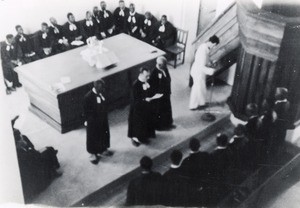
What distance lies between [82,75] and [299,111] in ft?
13.8

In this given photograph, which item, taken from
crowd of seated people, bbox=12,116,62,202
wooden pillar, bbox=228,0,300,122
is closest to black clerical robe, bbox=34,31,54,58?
crowd of seated people, bbox=12,116,62,202

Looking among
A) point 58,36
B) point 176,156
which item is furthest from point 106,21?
point 176,156

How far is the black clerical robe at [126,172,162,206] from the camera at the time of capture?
194 inches

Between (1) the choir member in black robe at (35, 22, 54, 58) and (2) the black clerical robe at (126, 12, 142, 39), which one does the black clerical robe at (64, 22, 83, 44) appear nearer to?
(1) the choir member in black robe at (35, 22, 54, 58)

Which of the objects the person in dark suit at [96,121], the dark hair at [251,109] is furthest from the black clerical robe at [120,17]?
the dark hair at [251,109]

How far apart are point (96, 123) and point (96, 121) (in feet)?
0.13

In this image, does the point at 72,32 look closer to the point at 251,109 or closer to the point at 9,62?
the point at 9,62

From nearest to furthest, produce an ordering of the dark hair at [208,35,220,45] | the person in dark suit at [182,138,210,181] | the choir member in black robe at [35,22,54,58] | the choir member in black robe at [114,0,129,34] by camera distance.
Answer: the person in dark suit at [182,138,210,181] → the dark hair at [208,35,220,45] → the choir member in black robe at [35,22,54,58] → the choir member in black robe at [114,0,129,34]

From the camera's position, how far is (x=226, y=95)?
355 inches

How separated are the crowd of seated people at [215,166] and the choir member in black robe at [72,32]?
5.49 metres

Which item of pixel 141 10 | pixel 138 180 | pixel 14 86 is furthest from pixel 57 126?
pixel 141 10

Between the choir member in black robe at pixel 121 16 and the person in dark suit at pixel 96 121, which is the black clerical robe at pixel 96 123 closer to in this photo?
the person in dark suit at pixel 96 121

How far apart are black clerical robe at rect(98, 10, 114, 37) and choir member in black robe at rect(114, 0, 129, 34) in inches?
8.5

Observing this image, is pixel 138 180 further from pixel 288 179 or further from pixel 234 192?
pixel 288 179
